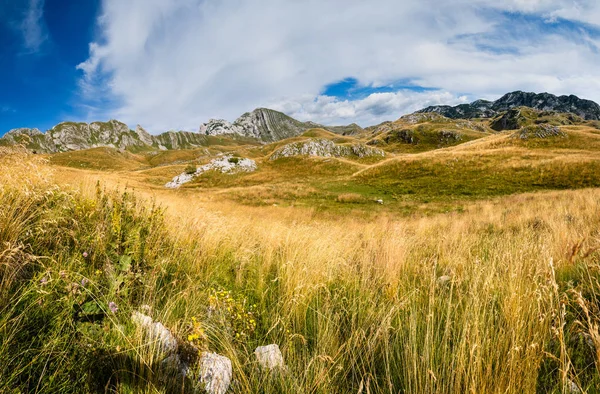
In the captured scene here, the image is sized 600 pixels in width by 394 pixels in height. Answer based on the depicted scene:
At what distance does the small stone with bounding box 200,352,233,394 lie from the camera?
6.07 ft

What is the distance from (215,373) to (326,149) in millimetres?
68645

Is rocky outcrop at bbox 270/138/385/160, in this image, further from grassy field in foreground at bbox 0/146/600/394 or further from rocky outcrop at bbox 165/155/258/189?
grassy field in foreground at bbox 0/146/600/394

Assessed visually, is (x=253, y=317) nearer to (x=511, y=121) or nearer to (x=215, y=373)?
(x=215, y=373)

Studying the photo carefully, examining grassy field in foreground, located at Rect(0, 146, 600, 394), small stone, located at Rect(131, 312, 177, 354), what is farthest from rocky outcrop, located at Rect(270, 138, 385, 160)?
small stone, located at Rect(131, 312, 177, 354)

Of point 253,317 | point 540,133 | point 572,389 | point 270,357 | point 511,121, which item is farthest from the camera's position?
point 511,121

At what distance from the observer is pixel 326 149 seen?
6888 centimetres

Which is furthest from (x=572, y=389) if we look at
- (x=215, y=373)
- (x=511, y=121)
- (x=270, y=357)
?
(x=511, y=121)

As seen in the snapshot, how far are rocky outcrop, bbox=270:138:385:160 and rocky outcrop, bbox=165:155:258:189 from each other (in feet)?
34.7

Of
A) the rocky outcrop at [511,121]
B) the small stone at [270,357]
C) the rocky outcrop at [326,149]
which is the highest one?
the rocky outcrop at [511,121]

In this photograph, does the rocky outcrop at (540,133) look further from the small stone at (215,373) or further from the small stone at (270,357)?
the small stone at (215,373)

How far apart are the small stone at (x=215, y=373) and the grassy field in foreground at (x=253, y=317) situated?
0.06m

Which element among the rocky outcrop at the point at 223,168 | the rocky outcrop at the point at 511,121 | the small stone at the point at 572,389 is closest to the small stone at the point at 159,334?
the small stone at the point at 572,389

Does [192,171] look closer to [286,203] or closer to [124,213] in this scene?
[286,203]

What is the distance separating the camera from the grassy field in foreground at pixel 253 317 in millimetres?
1744
